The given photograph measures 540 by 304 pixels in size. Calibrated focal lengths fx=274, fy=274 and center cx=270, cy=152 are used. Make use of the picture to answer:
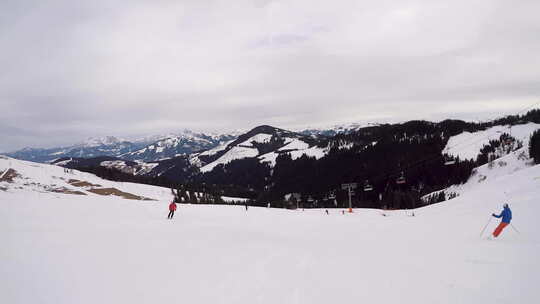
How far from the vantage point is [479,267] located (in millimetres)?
8906

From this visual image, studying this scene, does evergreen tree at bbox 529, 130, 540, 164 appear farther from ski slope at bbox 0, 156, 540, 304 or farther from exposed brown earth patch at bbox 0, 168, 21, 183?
exposed brown earth patch at bbox 0, 168, 21, 183

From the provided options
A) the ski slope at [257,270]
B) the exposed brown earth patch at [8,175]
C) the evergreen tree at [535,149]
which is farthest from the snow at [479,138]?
the exposed brown earth patch at [8,175]

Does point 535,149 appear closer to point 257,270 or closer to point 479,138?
point 479,138

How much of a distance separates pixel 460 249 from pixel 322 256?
6.07 meters

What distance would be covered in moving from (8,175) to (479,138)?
228 meters

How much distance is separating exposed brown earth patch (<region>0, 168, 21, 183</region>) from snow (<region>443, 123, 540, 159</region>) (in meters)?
190

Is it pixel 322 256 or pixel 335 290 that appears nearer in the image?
pixel 335 290

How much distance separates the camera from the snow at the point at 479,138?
149m

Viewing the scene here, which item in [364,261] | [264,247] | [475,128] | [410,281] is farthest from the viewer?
[475,128]

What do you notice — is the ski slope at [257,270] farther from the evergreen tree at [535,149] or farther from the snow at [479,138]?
the snow at [479,138]

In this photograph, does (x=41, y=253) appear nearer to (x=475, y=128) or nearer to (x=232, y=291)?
(x=232, y=291)

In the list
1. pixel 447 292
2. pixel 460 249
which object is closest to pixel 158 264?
pixel 447 292

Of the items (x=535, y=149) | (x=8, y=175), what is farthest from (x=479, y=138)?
(x=8, y=175)

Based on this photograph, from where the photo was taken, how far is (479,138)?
542 feet
